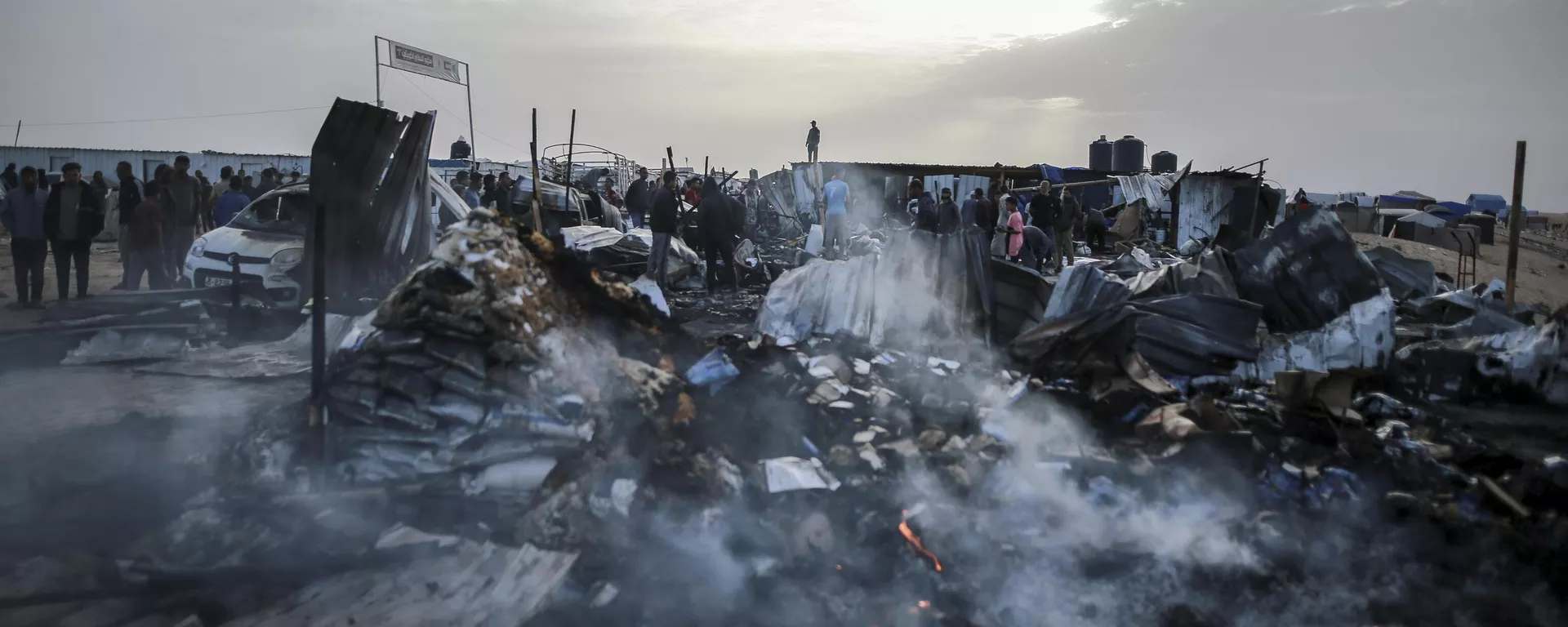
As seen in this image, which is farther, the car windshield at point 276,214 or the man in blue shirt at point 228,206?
the man in blue shirt at point 228,206

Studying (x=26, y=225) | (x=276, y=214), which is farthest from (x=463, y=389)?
(x=26, y=225)

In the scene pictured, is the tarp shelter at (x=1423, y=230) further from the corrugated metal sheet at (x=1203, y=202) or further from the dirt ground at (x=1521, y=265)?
the corrugated metal sheet at (x=1203, y=202)

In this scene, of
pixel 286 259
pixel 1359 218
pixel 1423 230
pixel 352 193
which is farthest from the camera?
pixel 1359 218

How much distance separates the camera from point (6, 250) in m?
14.8

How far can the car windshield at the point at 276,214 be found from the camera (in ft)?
26.1

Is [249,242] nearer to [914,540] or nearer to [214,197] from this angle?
[214,197]

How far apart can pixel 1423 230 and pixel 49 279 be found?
88.6 feet

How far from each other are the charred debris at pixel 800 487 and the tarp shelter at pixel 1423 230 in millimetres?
17425

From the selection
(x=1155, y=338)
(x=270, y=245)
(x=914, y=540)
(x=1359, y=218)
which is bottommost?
(x=914, y=540)

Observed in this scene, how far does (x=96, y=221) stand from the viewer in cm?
810

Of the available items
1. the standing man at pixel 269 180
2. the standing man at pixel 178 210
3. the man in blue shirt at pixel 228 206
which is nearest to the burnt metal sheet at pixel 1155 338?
the man in blue shirt at pixel 228 206

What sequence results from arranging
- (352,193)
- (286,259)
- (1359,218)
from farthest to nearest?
(1359,218) → (286,259) → (352,193)

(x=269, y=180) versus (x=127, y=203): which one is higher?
(x=269, y=180)

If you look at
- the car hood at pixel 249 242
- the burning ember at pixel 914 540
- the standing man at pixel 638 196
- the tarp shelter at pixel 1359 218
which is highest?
the tarp shelter at pixel 1359 218
